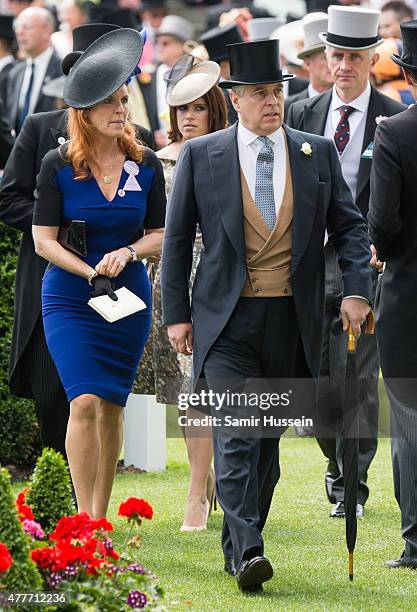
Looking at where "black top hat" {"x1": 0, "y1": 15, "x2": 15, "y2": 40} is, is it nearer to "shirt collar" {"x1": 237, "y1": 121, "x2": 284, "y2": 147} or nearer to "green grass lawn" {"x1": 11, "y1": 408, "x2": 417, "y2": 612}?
"green grass lawn" {"x1": 11, "y1": 408, "x2": 417, "y2": 612}

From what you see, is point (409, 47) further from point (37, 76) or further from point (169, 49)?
point (169, 49)

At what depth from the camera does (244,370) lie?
6.77m

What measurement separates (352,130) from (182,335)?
226 centimetres

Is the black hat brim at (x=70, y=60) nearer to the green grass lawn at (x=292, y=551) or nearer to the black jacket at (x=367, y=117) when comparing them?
the black jacket at (x=367, y=117)

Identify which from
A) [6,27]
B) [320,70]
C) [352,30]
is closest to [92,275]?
[352,30]

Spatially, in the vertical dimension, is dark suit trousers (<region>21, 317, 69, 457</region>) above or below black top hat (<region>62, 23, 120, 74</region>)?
below

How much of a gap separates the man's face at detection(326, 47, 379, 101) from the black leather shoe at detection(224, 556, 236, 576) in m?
2.97

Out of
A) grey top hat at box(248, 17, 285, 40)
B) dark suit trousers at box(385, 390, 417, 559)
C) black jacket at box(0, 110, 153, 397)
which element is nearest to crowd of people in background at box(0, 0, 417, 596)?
black jacket at box(0, 110, 153, 397)

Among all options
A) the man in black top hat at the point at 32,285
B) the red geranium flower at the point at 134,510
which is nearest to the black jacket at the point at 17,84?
the man in black top hat at the point at 32,285

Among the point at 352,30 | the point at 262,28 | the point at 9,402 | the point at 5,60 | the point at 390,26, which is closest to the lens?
the point at 352,30

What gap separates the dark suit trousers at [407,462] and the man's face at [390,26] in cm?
765

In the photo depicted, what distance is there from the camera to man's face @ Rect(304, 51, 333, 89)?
10273 mm

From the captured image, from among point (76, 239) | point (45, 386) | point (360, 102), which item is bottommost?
point (45, 386)

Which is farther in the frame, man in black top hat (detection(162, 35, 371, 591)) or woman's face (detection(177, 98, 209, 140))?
woman's face (detection(177, 98, 209, 140))
